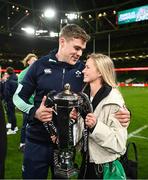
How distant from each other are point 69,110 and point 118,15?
122 feet

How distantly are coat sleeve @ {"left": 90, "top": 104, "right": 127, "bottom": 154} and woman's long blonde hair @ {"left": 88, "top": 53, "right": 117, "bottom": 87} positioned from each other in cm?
23

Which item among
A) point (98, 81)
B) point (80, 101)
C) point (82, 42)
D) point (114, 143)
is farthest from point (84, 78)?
point (80, 101)

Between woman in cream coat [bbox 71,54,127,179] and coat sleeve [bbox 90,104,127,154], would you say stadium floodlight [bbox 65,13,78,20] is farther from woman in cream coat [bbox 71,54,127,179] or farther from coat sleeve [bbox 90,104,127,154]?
coat sleeve [bbox 90,104,127,154]

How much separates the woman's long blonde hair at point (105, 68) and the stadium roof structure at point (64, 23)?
31410 mm

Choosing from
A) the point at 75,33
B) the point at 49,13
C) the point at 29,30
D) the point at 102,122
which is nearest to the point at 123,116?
the point at 102,122

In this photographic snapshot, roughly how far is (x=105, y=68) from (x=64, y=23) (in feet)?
115

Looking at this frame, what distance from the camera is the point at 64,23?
122ft

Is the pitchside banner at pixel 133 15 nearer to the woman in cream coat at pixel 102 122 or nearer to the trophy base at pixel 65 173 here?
the woman in cream coat at pixel 102 122

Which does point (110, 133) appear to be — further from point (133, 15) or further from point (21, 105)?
point (133, 15)

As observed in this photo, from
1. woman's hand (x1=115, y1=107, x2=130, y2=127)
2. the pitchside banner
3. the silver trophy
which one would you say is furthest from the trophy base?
the pitchside banner

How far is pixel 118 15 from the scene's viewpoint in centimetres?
3809

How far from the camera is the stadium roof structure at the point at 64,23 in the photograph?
120ft

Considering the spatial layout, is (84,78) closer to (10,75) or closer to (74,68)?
(74,68)

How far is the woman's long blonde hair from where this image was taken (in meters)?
2.85
